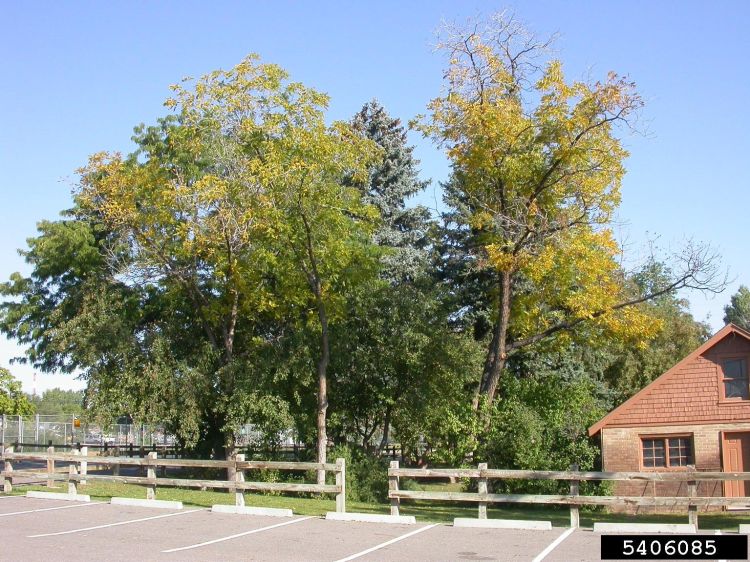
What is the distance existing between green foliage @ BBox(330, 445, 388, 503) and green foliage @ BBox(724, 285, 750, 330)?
76732mm

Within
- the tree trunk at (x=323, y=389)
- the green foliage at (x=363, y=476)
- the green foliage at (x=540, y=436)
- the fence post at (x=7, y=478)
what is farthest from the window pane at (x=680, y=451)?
the fence post at (x=7, y=478)

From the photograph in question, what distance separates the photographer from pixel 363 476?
→ 92.4ft

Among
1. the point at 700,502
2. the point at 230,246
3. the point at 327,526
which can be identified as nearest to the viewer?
the point at 700,502

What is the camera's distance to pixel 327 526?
54.8ft

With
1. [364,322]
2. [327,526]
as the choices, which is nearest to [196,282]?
[364,322]

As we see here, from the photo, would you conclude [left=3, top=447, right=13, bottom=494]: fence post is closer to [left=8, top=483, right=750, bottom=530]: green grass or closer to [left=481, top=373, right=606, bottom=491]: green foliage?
[left=8, top=483, right=750, bottom=530]: green grass

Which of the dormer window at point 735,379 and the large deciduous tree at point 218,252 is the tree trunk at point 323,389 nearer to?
the large deciduous tree at point 218,252

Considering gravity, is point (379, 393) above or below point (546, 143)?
below

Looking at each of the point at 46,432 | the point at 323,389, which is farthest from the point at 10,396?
the point at 323,389

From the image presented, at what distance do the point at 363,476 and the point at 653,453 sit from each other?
978cm

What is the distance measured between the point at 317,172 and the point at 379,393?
30.0 feet

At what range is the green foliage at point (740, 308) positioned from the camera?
95188mm

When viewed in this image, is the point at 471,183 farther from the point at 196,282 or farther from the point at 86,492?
the point at 86,492

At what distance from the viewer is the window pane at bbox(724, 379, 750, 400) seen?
1051 inches
